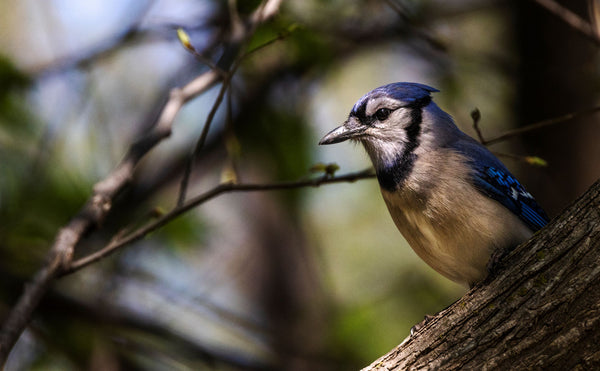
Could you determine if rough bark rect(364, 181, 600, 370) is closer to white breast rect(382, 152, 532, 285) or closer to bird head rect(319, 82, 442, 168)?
white breast rect(382, 152, 532, 285)

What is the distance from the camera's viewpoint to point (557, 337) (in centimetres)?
232

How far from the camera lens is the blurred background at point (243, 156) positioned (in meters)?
4.50

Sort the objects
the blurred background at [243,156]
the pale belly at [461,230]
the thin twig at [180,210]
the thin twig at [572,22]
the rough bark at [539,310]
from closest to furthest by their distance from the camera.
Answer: the rough bark at [539,310]
the thin twig at [180,210]
the pale belly at [461,230]
the thin twig at [572,22]
the blurred background at [243,156]

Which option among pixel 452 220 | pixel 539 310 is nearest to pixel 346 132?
pixel 452 220

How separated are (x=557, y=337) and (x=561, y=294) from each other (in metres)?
0.15

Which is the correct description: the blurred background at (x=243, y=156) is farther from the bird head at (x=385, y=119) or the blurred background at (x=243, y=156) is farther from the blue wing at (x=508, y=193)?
the blue wing at (x=508, y=193)

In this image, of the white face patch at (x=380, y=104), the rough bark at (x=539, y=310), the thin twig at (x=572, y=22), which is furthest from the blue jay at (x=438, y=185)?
the thin twig at (x=572, y=22)

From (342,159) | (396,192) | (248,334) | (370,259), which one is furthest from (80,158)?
(370,259)

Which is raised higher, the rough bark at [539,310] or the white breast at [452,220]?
the white breast at [452,220]

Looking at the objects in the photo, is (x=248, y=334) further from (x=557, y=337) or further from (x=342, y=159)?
(x=557, y=337)

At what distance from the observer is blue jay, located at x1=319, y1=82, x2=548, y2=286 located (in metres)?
3.15

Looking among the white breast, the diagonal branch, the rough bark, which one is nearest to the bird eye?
the white breast

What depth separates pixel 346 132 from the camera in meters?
3.68

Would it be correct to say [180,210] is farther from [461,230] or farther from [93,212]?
[461,230]
